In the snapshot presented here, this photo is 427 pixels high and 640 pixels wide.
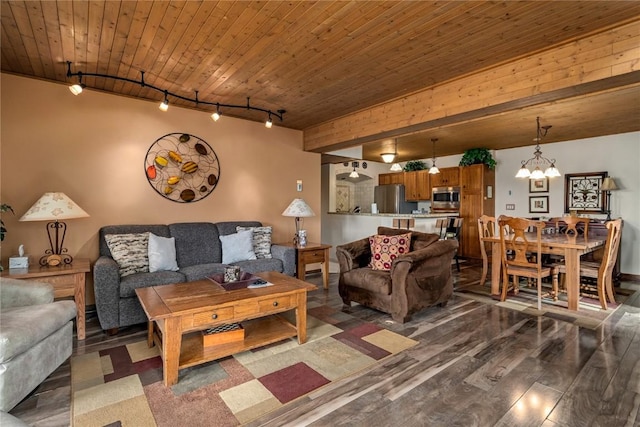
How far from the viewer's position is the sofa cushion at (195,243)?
3.86 meters

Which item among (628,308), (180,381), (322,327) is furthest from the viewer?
(628,308)

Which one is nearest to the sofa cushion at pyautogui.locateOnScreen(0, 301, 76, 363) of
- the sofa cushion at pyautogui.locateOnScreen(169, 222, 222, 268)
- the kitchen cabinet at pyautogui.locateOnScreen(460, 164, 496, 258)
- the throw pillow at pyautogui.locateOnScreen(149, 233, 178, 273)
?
the throw pillow at pyautogui.locateOnScreen(149, 233, 178, 273)

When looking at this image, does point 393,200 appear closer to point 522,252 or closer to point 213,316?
point 522,252

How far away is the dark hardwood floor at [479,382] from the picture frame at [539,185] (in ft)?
11.8

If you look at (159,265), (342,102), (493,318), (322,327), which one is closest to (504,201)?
(493,318)

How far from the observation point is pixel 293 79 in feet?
11.0

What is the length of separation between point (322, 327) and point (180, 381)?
1.35m

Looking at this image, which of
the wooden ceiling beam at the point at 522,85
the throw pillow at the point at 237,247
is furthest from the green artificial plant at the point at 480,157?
the throw pillow at the point at 237,247

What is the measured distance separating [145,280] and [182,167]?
170cm

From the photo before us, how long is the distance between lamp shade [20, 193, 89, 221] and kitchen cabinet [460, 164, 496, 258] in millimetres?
6720

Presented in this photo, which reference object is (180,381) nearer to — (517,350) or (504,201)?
(517,350)

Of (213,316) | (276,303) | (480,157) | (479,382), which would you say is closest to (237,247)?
(276,303)

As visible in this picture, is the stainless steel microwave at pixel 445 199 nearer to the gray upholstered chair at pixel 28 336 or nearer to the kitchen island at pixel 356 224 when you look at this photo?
the kitchen island at pixel 356 224

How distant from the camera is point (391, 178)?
8.81 metres
